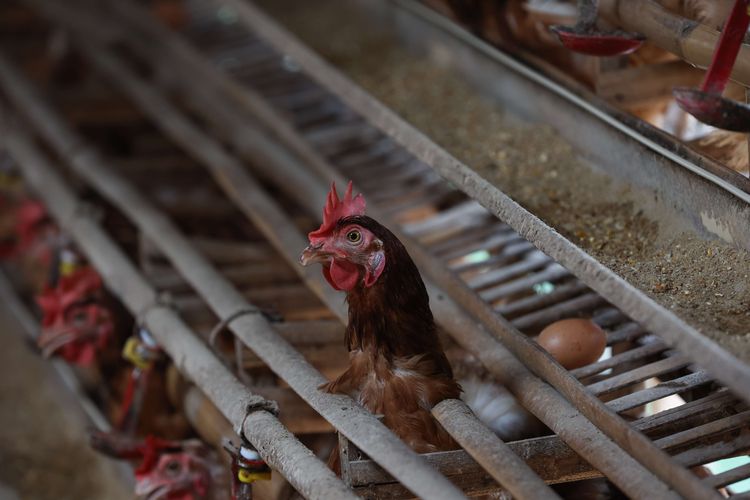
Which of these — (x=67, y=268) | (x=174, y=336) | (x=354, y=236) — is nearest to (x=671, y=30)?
(x=354, y=236)

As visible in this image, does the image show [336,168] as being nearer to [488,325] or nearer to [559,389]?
[488,325]

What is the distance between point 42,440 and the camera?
12.4ft

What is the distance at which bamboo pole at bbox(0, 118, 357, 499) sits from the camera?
2.09 metres

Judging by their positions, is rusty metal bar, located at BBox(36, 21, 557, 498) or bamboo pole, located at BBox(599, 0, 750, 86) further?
bamboo pole, located at BBox(599, 0, 750, 86)

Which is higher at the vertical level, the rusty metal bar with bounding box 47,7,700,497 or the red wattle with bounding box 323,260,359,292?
the red wattle with bounding box 323,260,359,292

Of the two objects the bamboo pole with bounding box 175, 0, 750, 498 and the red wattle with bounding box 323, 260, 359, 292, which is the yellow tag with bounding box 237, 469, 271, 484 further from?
the bamboo pole with bounding box 175, 0, 750, 498

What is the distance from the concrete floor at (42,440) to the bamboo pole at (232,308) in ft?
2.44

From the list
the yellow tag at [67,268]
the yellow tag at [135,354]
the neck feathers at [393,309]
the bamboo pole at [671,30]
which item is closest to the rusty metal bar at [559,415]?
the neck feathers at [393,309]

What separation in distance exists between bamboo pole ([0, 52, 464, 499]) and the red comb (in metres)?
0.37

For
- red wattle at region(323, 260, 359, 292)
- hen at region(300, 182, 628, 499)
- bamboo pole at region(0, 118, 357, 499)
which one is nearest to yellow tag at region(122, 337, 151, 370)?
bamboo pole at region(0, 118, 357, 499)

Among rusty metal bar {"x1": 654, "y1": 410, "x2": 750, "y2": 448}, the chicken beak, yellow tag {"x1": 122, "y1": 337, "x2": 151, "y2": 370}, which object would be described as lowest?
yellow tag {"x1": 122, "y1": 337, "x2": 151, "y2": 370}

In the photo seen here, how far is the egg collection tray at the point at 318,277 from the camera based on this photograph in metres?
2.09

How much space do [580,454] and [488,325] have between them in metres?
0.54

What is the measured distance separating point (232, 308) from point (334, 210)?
752 mm
